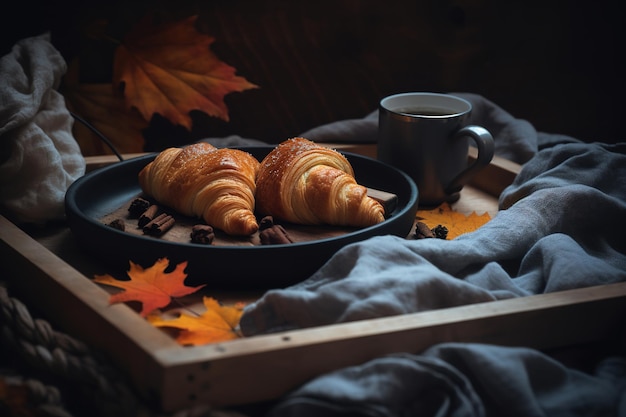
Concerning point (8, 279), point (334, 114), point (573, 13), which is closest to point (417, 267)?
point (8, 279)

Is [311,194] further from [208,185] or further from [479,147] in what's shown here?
[479,147]

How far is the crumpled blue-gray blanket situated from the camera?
33.6 inches

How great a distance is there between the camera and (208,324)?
98 centimetres

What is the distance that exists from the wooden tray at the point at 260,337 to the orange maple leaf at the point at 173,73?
68 centimetres

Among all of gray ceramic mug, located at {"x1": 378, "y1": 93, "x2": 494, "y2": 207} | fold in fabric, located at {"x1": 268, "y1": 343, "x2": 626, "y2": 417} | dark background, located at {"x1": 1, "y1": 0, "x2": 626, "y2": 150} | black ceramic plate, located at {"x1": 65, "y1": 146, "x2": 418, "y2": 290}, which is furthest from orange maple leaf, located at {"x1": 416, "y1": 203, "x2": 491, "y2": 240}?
dark background, located at {"x1": 1, "y1": 0, "x2": 626, "y2": 150}

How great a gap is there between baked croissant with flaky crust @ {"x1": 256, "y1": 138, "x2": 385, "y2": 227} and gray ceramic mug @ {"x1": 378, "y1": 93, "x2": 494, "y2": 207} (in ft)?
0.78

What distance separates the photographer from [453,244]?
113cm

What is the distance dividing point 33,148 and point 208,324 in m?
0.54

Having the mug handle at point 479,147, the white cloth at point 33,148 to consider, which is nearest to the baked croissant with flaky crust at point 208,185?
the white cloth at point 33,148

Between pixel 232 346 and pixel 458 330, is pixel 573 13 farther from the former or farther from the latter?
pixel 232 346

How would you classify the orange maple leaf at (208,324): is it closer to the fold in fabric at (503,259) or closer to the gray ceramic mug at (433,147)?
the fold in fabric at (503,259)

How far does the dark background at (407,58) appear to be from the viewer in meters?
1.91

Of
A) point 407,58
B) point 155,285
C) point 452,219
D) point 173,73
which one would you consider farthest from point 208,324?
point 407,58

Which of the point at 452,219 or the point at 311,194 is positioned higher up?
the point at 311,194
